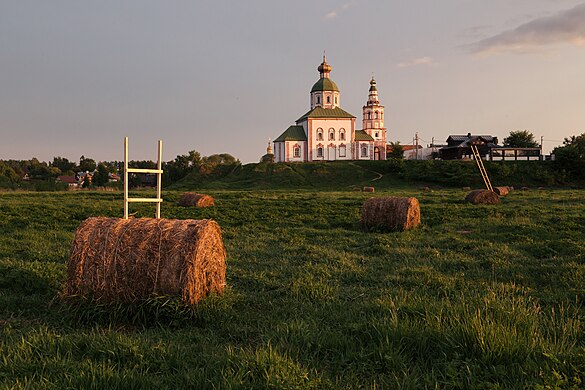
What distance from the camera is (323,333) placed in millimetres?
5688

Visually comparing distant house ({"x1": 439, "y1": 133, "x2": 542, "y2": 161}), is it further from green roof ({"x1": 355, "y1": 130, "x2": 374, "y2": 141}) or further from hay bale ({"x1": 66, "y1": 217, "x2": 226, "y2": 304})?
hay bale ({"x1": 66, "y1": 217, "x2": 226, "y2": 304})

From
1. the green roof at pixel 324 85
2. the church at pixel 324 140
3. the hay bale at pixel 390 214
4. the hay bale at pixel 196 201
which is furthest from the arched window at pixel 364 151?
the hay bale at pixel 390 214

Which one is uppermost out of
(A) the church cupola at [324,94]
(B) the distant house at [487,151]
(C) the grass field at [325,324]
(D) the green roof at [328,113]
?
(A) the church cupola at [324,94]

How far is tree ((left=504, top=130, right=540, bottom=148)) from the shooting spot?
113 meters

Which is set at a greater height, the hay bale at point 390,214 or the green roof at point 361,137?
the green roof at point 361,137

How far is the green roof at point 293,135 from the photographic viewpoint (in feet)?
336

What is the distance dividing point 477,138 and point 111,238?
328ft

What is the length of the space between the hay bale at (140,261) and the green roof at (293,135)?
95.3 m

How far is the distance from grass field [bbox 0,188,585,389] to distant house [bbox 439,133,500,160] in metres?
78.7

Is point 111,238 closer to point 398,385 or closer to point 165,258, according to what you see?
point 165,258

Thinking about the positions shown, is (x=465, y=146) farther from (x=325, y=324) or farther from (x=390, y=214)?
(x=325, y=324)

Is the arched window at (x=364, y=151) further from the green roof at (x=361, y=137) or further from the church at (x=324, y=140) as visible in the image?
the green roof at (x=361, y=137)

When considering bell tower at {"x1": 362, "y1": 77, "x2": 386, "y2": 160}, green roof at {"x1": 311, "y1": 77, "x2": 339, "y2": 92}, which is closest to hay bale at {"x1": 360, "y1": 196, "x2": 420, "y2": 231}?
green roof at {"x1": 311, "y1": 77, "x2": 339, "y2": 92}

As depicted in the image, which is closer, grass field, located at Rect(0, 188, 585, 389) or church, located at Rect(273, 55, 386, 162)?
grass field, located at Rect(0, 188, 585, 389)
